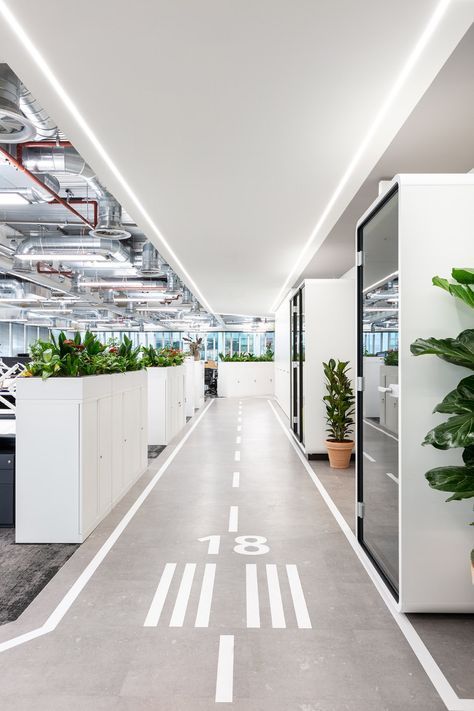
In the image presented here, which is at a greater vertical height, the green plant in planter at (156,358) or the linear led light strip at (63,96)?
the linear led light strip at (63,96)

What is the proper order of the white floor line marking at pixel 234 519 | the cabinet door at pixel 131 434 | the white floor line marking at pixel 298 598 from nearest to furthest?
the white floor line marking at pixel 298 598 → the white floor line marking at pixel 234 519 → the cabinet door at pixel 131 434

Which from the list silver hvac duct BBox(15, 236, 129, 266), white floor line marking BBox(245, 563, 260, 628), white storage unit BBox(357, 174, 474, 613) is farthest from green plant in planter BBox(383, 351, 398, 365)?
silver hvac duct BBox(15, 236, 129, 266)

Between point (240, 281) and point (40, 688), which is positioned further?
point (240, 281)

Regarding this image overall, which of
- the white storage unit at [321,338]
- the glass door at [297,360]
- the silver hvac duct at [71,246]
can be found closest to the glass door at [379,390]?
the white storage unit at [321,338]

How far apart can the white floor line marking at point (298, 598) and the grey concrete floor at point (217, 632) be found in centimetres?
1

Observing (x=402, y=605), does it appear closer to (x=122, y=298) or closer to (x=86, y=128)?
(x=86, y=128)

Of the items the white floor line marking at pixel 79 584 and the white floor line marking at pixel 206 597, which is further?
the white floor line marking at pixel 206 597

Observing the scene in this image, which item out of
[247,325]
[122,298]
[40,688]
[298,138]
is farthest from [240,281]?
[247,325]

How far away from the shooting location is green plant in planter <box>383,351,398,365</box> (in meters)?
2.98

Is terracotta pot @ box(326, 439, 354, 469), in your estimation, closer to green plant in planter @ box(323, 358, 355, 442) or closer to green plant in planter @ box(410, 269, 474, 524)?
green plant in planter @ box(323, 358, 355, 442)

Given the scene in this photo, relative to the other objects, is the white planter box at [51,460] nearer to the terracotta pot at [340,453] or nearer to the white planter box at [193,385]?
the terracotta pot at [340,453]

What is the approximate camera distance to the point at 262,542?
3.87m

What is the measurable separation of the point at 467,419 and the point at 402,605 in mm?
1174

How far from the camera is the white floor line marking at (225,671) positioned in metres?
2.09
